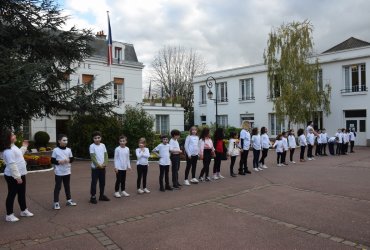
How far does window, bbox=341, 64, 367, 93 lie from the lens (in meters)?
27.1

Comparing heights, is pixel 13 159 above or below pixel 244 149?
above

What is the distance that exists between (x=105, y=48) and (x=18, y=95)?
67.4ft

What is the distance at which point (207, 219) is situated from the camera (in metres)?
6.57

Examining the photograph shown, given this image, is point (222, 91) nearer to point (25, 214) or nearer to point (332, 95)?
point (332, 95)

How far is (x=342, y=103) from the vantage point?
28.0m

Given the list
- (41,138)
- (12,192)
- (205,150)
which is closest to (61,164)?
(12,192)

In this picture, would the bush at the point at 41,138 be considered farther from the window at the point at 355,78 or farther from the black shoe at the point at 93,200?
the window at the point at 355,78

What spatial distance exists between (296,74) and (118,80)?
14591mm

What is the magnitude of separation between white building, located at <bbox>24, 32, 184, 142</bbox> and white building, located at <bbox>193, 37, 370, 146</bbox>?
553cm

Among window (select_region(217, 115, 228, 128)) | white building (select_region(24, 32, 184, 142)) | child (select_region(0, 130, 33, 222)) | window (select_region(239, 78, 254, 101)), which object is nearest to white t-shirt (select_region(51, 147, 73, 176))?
child (select_region(0, 130, 33, 222))

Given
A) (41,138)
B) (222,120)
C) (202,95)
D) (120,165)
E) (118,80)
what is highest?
(118,80)

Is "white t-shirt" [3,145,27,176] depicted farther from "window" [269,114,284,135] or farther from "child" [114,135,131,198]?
"window" [269,114,284,135]

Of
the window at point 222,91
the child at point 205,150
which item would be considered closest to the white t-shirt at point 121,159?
the child at point 205,150

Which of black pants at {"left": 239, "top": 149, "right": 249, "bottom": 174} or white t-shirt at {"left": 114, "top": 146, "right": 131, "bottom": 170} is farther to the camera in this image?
black pants at {"left": 239, "top": 149, "right": 249, "bottom": 174}
